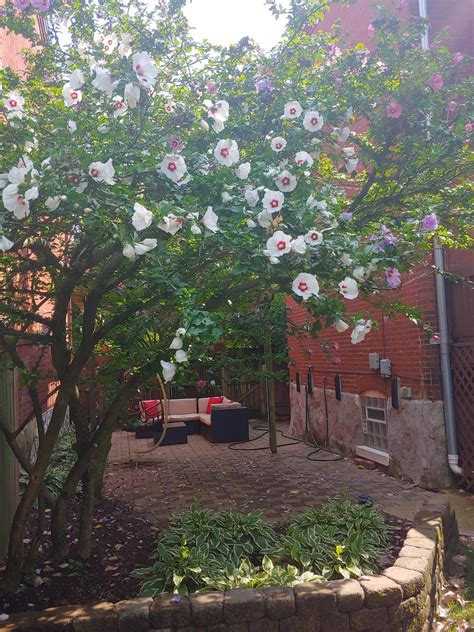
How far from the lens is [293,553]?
12.3 ft

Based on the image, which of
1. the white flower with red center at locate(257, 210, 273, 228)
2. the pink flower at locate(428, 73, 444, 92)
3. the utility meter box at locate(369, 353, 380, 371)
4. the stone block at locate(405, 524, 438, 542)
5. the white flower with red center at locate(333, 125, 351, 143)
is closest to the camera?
the white flower with red center at locate(257, 210, 273, 228)

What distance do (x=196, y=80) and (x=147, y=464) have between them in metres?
6.55

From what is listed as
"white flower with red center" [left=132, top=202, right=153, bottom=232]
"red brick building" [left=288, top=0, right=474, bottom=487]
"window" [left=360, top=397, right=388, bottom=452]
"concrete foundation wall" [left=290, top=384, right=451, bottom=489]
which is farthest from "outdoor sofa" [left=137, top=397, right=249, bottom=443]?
"white flower with red center" [left=132, top=202, right=153, bottom=232]

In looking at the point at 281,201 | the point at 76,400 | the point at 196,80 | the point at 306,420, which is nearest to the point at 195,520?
the point at 76,400

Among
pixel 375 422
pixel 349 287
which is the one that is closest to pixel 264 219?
pixel 349 287

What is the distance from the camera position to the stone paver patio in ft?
20.7

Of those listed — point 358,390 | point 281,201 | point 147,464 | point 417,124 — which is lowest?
point 147,464

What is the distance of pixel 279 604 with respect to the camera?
3164mm

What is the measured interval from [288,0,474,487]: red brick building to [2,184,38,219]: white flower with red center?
12.3 feet

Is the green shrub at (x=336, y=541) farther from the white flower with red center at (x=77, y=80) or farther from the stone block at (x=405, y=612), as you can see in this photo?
the white flower with red center at (x=77, y=80)

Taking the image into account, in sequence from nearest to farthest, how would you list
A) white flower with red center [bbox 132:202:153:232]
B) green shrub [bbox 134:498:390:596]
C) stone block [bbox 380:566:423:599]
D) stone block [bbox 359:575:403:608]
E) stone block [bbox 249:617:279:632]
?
white flower with red center [bbox 132:202:153:232], stone block [bbox 249:617:279:632], stone block [bbox 359:575:403:608], stone block [bbox 380:566:423:599], green shrub [bbox 134:498:390:596]

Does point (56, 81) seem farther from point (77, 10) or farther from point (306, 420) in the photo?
point (306, 420)

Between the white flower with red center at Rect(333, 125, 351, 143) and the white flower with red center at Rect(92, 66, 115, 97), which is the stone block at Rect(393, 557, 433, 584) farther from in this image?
the white flower with red center at Rect(92, 66, 115, 97)

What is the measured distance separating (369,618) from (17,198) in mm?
2969
